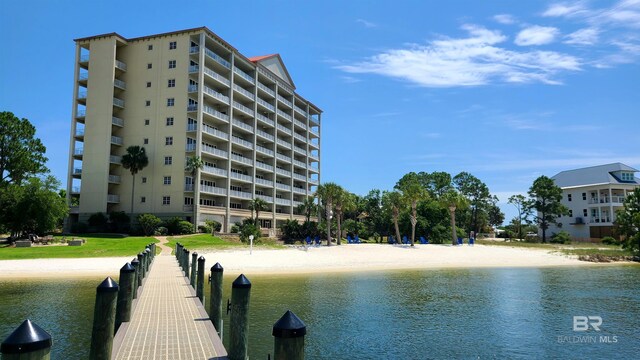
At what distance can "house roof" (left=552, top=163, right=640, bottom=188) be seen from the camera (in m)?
82.1

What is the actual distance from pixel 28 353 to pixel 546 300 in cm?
2264

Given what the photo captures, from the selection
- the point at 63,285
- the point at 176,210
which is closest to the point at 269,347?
the point at 63,285

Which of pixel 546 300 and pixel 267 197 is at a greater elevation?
pixel 267 197

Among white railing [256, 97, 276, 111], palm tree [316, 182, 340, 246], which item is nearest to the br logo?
palm tree [316, 182, 340, 246]

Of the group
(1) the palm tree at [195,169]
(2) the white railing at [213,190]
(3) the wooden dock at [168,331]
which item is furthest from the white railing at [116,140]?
(3) the wooden dock at [168,331]

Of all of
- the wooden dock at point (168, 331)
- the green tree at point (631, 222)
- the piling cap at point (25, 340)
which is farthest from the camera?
the green tree at point (631, 222)

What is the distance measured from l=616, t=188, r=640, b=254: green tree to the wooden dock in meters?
53.1

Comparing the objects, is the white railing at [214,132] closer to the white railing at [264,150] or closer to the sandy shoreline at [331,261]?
the white railing at [264,150]

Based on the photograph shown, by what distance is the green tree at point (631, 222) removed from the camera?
50594 mm

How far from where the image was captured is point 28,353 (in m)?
3.74

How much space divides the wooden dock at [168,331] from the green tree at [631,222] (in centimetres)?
5310

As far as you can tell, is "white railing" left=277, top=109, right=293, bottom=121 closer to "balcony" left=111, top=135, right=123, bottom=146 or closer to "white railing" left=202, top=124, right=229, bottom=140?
"white railing" left=202, top=124, right=229, bottom=140

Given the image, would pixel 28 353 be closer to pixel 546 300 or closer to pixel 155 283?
pixel 155 283

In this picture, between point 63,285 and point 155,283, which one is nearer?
point 155,283
